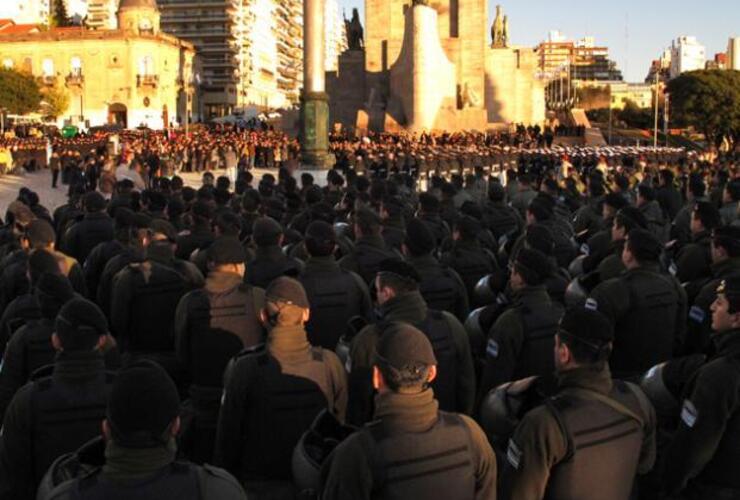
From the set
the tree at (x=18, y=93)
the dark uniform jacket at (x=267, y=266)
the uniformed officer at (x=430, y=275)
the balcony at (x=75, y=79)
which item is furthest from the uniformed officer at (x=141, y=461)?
the balcony at (x=75, y=79)

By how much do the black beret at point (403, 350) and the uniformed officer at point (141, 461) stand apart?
732 mm

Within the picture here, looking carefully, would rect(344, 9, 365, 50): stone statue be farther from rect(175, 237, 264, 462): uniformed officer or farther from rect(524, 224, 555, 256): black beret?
rect(175, 237, 264, 462): uniformed officer

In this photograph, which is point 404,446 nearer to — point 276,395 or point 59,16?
point 276,395

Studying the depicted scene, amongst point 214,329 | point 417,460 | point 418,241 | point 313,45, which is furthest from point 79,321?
point 313,45

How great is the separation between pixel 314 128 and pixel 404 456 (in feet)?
78.4

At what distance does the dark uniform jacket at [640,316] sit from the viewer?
562 cm

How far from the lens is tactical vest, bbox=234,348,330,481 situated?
4254 mm

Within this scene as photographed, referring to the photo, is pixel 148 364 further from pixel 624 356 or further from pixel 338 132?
pixel 338 132

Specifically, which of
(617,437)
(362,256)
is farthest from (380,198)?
(617,437)

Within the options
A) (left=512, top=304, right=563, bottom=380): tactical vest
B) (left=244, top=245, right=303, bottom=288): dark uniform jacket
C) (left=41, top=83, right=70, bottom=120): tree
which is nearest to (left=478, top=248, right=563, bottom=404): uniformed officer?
(left=512, top=304, right=563, bottom=380): tactical vest

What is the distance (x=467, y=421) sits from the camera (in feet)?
10.9

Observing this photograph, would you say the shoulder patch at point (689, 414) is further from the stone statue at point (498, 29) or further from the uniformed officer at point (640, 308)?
the stone statue at point (498, 29)

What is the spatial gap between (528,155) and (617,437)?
3244 cm

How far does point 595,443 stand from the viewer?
3539mm
